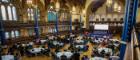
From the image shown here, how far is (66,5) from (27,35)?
42.8ft

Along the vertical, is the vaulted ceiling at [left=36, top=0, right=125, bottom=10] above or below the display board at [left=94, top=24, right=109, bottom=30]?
above

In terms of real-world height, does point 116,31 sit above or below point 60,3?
below

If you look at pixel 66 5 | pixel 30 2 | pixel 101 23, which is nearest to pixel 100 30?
pixel 101 23

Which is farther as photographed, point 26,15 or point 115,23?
point 115,23

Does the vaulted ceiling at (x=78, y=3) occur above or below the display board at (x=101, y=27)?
above

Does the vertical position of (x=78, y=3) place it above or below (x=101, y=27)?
above

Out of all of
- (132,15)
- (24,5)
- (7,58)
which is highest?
(24,5)

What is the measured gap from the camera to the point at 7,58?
844 cm

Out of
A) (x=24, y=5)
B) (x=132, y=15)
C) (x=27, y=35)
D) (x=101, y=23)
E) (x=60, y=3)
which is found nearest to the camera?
(x=132, y=15)

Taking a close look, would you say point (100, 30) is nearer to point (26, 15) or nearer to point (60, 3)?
point (60, 3)

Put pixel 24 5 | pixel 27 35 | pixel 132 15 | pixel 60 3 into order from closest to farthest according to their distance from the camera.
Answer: pixel 132 15 < pixel 27 35 < pixel 24 5 < pixel 60 3

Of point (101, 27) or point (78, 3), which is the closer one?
point (101, 27)

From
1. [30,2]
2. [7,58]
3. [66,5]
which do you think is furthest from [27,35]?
Result: [66,5]

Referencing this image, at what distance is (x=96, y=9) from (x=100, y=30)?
4.62 meters
